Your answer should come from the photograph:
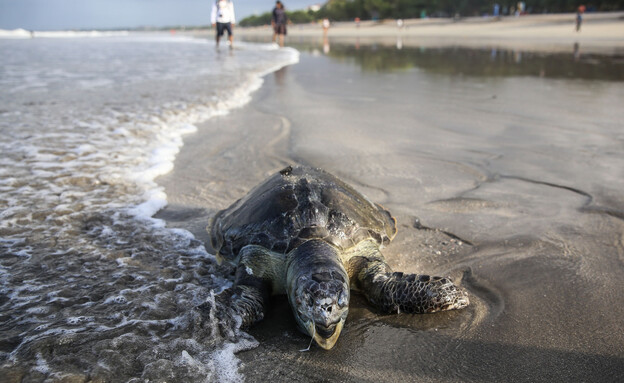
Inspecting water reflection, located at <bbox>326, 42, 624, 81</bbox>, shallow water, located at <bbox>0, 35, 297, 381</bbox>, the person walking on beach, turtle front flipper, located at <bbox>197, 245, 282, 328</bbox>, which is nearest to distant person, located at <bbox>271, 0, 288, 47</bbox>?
the person walking on beach

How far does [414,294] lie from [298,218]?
80 centimetres

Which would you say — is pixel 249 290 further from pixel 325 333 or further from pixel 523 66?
pixel 523 66

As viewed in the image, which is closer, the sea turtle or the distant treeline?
the sea turtle

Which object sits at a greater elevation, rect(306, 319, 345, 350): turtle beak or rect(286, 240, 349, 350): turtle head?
rect(286, 240, 349, 350): turtle head

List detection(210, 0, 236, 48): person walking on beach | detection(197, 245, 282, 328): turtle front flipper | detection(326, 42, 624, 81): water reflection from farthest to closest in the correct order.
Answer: detection(210, 0, 236, 48): person walking on beach, detection(326, 42, 624, 81): water reflection, detection(197, 245, 282, 328): turtle front flipper

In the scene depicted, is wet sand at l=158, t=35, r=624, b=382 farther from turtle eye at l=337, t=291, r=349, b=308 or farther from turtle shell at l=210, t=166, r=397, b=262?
turtle shell at l=210, t=166, r=397, b=262

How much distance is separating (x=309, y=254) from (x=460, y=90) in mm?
7778

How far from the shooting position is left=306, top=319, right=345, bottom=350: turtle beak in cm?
213

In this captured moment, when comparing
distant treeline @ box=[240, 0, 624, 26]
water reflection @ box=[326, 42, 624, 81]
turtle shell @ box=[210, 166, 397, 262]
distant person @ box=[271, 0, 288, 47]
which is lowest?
turtle shell @ box=[210, 166, 397, 262]

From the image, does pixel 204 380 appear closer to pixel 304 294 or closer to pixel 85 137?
pixel 304 294

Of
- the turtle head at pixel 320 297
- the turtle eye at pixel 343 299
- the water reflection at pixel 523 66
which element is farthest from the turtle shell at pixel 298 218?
the water reflection at pixel 523 66

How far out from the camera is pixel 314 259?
2.36 meters

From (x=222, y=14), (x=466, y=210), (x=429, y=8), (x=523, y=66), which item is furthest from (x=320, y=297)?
(x=429, y=8)

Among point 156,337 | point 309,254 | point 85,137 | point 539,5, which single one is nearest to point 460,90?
point 85,137
